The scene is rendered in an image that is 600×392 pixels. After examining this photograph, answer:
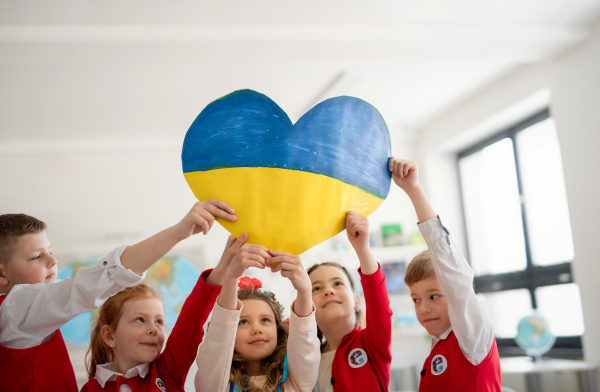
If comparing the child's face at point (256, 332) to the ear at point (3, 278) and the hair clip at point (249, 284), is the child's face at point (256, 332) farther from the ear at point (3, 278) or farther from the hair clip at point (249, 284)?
the ear at point (3, 278)

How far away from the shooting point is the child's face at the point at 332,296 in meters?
1.75

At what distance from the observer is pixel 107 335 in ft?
5.30

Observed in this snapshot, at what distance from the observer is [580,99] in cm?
396

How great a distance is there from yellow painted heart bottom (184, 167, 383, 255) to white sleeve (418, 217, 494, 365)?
0.34 metres

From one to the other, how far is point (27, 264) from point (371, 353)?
1007mm

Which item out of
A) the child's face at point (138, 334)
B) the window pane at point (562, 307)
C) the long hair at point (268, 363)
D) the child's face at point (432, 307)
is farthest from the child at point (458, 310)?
the window pane at point (562, 307)

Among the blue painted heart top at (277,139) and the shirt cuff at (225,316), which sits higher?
the blue painted heart top at (277,139)

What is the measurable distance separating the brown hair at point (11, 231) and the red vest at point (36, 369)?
116mm

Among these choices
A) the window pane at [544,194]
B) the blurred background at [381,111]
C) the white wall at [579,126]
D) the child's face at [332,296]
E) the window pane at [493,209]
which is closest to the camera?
the child's face at [332,296]

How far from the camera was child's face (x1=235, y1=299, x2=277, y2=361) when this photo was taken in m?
1.58

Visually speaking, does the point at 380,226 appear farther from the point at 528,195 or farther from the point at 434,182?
the point at 528,195

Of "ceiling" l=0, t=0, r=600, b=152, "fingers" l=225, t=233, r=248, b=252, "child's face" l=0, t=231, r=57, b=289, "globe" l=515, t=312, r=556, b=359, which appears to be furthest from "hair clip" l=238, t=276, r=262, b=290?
"globe" l=515, t=312, r=556, b=359

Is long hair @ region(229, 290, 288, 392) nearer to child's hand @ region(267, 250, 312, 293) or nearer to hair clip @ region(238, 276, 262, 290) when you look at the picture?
hair clip @ region(238, 276, 262, 290)

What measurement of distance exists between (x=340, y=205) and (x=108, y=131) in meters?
4.64
